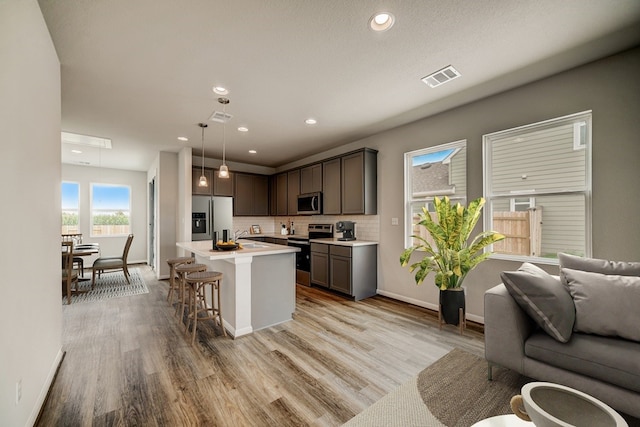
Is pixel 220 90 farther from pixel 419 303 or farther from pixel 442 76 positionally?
pixel 419 303

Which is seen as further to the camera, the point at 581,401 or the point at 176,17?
the point at 176,17

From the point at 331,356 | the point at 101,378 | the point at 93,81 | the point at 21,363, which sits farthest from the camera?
the point at 93,81

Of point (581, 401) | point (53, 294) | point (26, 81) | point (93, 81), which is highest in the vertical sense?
point (93, 81)

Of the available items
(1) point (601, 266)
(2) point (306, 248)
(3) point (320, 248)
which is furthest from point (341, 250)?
→ (1) point (601, 266)

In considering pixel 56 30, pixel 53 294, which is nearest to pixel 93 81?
pixel 56 30

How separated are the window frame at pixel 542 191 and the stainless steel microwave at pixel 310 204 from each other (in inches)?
118

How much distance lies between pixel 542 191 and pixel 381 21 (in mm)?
2503

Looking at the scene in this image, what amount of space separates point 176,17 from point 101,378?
9.69ft

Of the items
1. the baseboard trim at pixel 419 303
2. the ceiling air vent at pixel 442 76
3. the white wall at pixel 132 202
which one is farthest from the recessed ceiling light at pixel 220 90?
the white wall at pixel 132 202

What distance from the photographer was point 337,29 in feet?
6.95

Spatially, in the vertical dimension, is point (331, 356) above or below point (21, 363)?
below

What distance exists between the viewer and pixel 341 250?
178 inches

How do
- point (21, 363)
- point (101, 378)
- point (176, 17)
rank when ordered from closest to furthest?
1. point (21, 363)
2. point (176, 17)
3. point (101, 378)

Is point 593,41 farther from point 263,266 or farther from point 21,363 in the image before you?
point 21,363
